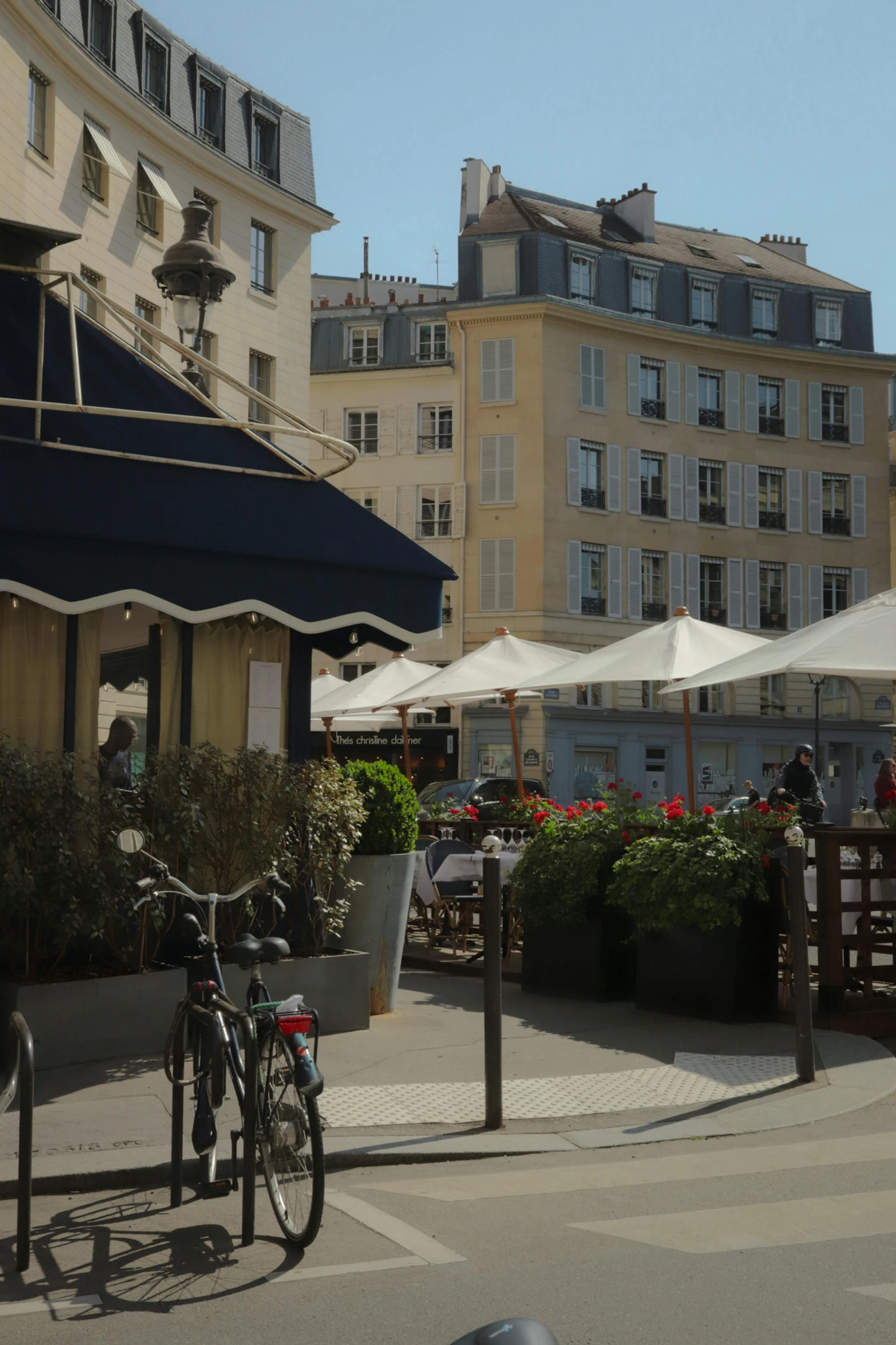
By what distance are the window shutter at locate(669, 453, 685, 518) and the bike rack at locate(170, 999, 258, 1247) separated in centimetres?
4067

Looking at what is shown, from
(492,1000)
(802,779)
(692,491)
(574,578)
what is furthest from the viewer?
(692,491)

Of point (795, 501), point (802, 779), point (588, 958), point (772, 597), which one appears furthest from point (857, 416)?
point (588, 958)

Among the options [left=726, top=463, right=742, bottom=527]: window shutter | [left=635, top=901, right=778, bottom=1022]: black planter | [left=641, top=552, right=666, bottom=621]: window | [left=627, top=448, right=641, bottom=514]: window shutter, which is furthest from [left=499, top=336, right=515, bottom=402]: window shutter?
[left=635, top=901, right=778, bottom=1022]: black planter

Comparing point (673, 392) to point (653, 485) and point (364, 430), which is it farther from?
point (364, 430)

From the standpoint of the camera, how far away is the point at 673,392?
46.0m

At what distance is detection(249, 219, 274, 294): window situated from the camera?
3484cm

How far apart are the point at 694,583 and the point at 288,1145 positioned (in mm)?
41477

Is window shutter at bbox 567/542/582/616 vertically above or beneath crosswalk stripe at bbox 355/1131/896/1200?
above

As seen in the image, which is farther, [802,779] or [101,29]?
[101,29]

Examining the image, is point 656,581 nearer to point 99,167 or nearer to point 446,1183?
point 99,167

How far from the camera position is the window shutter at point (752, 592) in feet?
151

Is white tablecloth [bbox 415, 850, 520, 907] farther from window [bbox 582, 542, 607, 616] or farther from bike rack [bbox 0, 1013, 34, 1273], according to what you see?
window [bbox 582, 542, 607, 616]

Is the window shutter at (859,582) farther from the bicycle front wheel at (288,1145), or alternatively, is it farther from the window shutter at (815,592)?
the bicycle front wheel at (288,1145)

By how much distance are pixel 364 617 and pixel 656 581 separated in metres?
36.6
